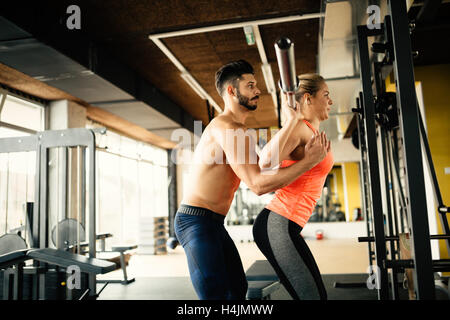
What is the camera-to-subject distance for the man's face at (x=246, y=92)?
1.55 meters

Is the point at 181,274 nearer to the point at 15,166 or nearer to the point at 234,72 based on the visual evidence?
the point at 15,166

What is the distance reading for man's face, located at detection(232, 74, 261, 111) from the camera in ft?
5.10

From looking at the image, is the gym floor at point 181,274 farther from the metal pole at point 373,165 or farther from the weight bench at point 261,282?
the metal pole at point 373,165

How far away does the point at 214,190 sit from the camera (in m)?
1.44

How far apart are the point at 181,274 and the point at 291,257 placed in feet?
15.3

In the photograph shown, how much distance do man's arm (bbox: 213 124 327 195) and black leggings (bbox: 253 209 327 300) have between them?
0.90 feet

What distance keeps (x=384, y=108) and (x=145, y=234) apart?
715cm

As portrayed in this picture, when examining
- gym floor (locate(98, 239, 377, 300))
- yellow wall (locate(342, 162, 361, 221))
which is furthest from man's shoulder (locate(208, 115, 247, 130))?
yellow wall (locate(342, 162, 361, 221))

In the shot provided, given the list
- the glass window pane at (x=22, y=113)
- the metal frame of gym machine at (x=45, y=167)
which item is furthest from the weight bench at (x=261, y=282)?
the glass window pane at (x=22, y=113)

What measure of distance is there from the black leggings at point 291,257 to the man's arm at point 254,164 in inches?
10.7

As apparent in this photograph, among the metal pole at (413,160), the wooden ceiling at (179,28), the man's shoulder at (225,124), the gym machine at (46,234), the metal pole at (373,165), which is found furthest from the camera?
the wooden ceiling at (179,28)

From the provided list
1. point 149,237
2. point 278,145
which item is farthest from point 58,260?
point 149,237

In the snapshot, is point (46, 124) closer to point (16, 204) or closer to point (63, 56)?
point (16, 204)

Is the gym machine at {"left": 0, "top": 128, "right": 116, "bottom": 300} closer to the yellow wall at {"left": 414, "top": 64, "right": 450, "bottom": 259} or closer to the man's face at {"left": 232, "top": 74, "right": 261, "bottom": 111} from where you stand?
the man's face at {"left": 232, "top": 74, "right": 261, "bottom": 111}
